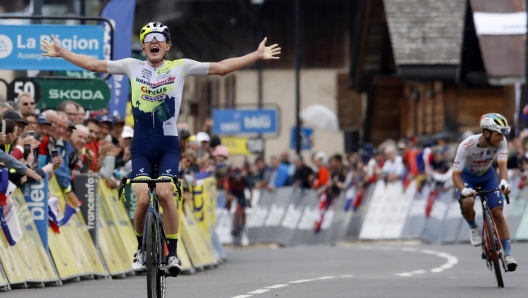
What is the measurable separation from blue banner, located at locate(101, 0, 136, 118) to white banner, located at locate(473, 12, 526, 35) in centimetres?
1647

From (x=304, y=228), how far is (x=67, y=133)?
57.7 ft

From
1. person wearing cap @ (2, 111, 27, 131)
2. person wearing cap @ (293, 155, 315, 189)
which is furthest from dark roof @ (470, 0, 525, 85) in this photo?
person wearing cap @ (2, 111, 27, 131)

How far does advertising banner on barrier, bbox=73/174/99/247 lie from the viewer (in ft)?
59.7

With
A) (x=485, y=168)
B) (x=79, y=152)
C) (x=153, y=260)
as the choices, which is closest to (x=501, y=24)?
(x=485, y=168)

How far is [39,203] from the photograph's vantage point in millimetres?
16672

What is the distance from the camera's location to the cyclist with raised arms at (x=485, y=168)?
16594mm

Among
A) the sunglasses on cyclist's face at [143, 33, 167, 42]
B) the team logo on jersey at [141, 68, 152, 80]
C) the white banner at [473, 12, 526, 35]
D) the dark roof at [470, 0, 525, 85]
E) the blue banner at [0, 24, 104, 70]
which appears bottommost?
the team logo on jersey at [141, 68, 152, 80]

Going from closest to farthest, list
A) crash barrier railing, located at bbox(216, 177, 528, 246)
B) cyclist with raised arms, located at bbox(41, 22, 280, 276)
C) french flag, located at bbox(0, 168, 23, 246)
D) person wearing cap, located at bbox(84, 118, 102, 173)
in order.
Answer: cyclist with raised arms, located at bbox(41, 22, 280, 276)
french flag, located at bbox(0, 168, 23, 246)
person wearing cap, located at bbox(84, 118, 102, 173)
crash barrier railing, located at bbox(216, 177, 528, 246)

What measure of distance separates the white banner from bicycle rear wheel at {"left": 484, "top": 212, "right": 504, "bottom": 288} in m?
20.4

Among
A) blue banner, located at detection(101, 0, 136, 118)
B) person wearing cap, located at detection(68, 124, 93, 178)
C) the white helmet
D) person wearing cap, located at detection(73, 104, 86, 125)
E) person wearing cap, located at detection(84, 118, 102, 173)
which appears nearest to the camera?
the white helmet

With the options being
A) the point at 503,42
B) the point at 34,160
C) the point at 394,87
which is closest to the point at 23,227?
the point at 34,160

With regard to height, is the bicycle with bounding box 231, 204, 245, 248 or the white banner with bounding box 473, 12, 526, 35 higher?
the white banner with bounding box 473, 12, 526, 35

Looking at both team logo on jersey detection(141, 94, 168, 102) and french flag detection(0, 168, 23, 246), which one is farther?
french flag detection(0, 168, 23, 246)

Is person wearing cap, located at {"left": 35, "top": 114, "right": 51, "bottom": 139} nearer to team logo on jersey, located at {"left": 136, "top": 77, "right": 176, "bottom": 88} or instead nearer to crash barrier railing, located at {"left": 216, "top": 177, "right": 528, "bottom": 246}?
team logo on jersey, located at {"left": 136, "top": 77, "right": 176, "bottom": 88}
